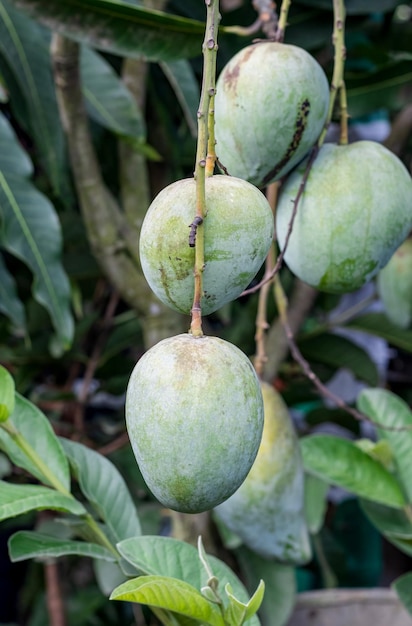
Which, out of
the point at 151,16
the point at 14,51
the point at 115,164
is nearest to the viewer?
the point at 151,16

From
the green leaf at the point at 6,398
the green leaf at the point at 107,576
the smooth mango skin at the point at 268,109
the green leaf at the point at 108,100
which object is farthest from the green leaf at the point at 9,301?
the smooth mango skin at the point at 268,109

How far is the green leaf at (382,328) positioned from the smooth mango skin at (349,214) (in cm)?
89

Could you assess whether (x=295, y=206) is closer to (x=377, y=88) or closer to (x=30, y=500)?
(x=30, y=500)

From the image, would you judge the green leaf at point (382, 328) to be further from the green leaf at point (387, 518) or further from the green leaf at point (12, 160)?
the green leaf at point (12, 160)

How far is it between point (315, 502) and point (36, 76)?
0.72 meters

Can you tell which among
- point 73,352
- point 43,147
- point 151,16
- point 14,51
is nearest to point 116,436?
point 73,352

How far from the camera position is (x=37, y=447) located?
62cm

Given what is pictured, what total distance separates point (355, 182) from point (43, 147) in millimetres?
583

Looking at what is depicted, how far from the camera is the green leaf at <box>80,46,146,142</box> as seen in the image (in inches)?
40.3

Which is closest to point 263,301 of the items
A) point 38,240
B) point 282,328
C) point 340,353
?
point 38,240

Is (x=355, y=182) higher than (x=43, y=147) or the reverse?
higher

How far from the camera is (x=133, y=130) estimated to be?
1024 millimetres

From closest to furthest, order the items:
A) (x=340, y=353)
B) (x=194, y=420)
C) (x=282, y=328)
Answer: (x=194, y=420), (x=282, y=328), (x=340, y=353)

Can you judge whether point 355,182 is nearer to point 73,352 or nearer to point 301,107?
point 301,107
